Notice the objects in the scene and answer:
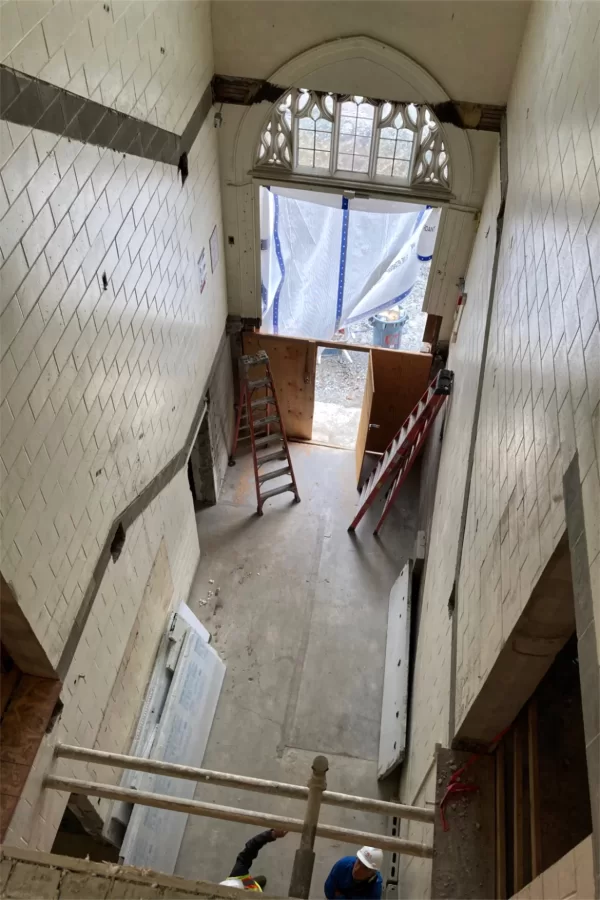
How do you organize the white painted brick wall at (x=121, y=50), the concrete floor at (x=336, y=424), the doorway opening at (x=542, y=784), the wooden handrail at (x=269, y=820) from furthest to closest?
the concrete floor at (x=336, y=424), the wooden handrail at (x=269, y=820), the doorway opening at (x=542, y=784), the white painted brick wall at (x=121, y=50)

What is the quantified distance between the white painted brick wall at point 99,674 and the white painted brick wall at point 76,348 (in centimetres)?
34

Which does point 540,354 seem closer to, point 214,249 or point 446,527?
point 446,527

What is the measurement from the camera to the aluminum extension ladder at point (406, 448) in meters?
5.82

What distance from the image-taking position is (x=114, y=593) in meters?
3.87

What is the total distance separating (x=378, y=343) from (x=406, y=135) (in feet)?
10.8

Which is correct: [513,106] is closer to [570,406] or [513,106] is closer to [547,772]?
[570,406]

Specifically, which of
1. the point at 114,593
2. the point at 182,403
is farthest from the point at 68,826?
the point at 182,403

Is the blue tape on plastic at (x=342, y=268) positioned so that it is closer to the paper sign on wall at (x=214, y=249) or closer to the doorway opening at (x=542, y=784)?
the paper sign on wall at (x=214, y=249)

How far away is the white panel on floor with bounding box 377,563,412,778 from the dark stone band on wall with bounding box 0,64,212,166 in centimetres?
389

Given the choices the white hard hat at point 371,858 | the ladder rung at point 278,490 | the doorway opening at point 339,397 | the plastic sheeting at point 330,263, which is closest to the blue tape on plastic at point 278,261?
the plastic sheeting at point 330,263

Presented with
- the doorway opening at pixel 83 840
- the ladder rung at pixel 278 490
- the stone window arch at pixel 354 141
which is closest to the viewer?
the doorway opening at pixel 83 840

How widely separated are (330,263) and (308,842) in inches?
236

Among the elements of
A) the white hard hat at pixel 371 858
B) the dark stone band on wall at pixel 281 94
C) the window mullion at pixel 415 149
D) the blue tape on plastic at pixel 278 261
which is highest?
the blue tape on plastic at pixel 278 261

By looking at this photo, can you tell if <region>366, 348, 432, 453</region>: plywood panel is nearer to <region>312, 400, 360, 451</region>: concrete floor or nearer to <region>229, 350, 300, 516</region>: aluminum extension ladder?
<region>312, 400, 360, 451</region>: concrete floor
